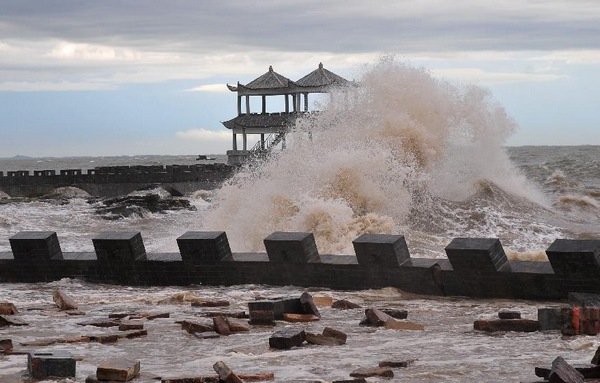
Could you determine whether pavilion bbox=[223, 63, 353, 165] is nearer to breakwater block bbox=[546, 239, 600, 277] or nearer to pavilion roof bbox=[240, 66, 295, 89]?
pavilion roof bbox=[240, 66, 295, 89]

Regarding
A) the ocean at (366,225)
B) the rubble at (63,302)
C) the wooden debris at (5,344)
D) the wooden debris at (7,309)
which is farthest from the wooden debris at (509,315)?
the wooden debris at (7,309)

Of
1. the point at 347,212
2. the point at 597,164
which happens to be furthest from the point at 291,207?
the point at 597,164

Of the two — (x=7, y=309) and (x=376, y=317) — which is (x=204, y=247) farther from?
(x=376, y=317)

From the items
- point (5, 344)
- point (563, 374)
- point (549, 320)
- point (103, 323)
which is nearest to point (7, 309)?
point (103, 323)

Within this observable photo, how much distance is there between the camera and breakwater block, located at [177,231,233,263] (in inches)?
461

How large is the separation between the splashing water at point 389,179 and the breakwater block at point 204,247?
3.48 meters

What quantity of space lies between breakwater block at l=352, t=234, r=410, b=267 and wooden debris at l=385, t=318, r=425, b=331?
6.80ft

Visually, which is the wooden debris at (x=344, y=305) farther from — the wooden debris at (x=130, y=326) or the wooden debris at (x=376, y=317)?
the wooden debris at (x=130, y=326)

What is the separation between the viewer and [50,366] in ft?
22.4

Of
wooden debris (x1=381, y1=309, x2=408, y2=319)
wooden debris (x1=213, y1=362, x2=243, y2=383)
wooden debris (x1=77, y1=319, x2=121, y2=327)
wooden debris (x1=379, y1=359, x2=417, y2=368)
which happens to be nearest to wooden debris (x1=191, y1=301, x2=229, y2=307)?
wooden debris (x1=77, y1=319, x2=121, y2=327)

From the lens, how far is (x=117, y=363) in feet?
22.4

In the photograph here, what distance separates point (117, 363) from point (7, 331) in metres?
2.35

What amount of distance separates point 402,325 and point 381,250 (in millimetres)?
2205

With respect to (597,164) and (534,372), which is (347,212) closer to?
(534,372)
